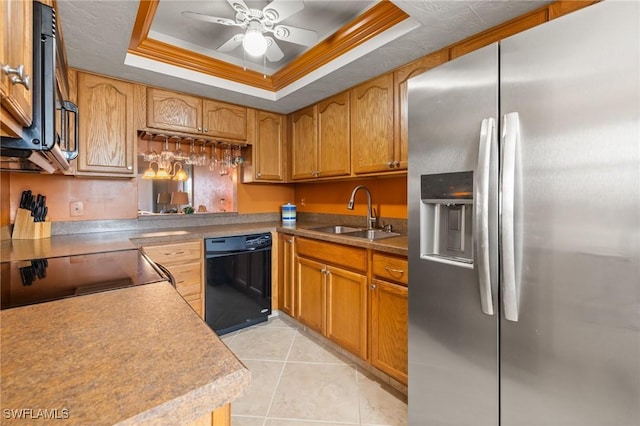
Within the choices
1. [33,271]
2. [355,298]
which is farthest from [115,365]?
[355,298]

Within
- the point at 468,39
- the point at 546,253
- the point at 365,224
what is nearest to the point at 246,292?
the point at 365,224

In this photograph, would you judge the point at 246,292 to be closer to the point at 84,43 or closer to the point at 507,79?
the point at 84,43

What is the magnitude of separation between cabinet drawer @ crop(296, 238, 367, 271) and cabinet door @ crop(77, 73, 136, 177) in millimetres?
1513

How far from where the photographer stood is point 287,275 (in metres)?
2.75

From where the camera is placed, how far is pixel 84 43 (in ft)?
5.76

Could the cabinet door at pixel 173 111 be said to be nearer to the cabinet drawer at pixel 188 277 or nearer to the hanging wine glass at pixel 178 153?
the hanging wine glass at pixel 178 153

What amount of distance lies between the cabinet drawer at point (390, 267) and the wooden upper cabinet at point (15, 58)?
1.63m

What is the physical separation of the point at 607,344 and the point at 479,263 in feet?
1.33

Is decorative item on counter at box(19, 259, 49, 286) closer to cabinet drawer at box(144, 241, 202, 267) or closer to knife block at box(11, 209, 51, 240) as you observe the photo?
cabinet drawer at box(144, 241, 202, 267)

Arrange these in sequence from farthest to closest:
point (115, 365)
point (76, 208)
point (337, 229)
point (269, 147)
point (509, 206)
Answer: point (269, 147) → point (337, 229) → point (76, 208) → point (509, 206) → point (115, 365)

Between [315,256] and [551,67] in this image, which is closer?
[551,67]

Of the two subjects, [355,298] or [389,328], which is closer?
[389,328]

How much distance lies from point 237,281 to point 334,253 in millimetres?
939

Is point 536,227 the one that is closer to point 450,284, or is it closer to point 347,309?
point 450,284
